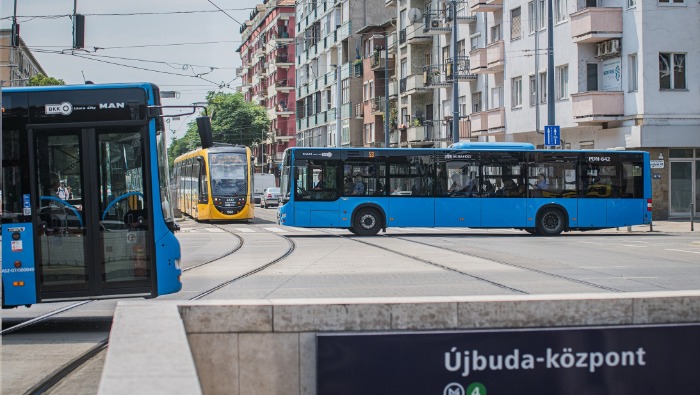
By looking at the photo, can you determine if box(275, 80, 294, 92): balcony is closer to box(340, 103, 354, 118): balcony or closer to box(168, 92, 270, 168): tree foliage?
box(168, 92, 270, 168): tree foliage

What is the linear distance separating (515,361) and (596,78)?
35.1m

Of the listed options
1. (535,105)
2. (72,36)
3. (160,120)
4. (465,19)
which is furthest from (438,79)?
(160,120)

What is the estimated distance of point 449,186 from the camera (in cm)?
3009

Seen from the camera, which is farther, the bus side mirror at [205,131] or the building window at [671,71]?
the building window at [671,71]

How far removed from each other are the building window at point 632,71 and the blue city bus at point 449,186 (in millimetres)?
7721

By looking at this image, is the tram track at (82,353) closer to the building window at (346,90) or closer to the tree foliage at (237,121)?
the building window at (346,90)

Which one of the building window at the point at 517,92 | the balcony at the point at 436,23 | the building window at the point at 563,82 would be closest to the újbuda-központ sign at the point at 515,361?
the building window at the point at 563,82

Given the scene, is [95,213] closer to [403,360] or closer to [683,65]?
[403,360]

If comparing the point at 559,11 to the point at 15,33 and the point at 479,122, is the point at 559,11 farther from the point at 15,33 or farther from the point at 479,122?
the point at 15,33

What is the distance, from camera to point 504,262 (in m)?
19.8

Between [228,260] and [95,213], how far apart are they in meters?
9.41

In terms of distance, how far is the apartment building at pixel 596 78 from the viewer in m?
36.4

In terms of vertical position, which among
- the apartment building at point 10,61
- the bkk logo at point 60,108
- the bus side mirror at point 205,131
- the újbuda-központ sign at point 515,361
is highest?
the apartment building at point 10,61

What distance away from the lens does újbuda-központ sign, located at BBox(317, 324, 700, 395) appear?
6328 mm
